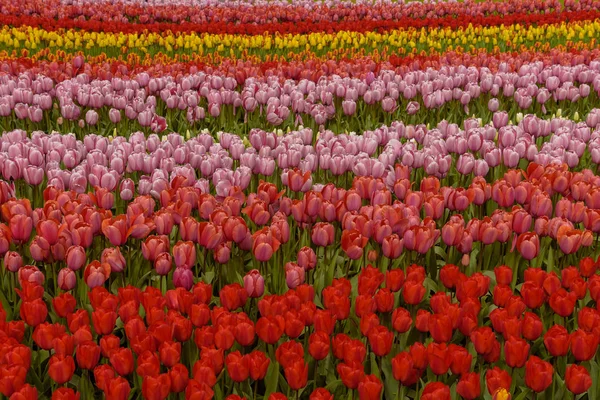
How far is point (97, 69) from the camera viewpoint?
8.80 m

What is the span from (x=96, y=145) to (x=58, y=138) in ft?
0.96

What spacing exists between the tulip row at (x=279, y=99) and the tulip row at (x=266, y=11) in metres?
8.63

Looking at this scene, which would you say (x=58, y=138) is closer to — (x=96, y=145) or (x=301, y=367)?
(x=96, y=145)

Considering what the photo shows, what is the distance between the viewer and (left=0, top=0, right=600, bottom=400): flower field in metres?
2.79

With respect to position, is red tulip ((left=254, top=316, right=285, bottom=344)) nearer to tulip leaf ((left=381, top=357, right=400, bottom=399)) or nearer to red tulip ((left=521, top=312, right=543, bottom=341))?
tulip leaf ((left=381, top=357, right=400, bottom=399))

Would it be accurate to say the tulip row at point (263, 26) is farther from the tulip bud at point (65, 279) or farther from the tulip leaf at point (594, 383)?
the tulip leaf at point (594, 383)

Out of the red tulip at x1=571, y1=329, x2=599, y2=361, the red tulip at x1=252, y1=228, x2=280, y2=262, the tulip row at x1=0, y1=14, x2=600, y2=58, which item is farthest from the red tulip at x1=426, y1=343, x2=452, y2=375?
the tulip row at x1=0, y1=14, x2=600, y2=58

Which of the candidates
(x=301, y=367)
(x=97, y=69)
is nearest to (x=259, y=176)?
(x=301, y=367)

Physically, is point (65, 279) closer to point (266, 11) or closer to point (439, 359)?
point (439, 359)

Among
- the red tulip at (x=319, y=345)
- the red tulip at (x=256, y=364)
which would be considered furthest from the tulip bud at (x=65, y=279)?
the red tulip at (x=319, y=345)

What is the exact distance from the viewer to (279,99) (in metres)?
7.81

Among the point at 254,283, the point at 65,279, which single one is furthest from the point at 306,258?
the point at 65,279

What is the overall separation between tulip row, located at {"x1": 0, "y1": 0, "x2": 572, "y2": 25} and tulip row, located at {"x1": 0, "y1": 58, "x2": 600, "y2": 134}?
28.3 ft

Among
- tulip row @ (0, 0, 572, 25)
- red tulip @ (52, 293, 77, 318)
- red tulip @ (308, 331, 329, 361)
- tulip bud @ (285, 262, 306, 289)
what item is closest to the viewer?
red tulip @ (308, 331, 329, 361)
